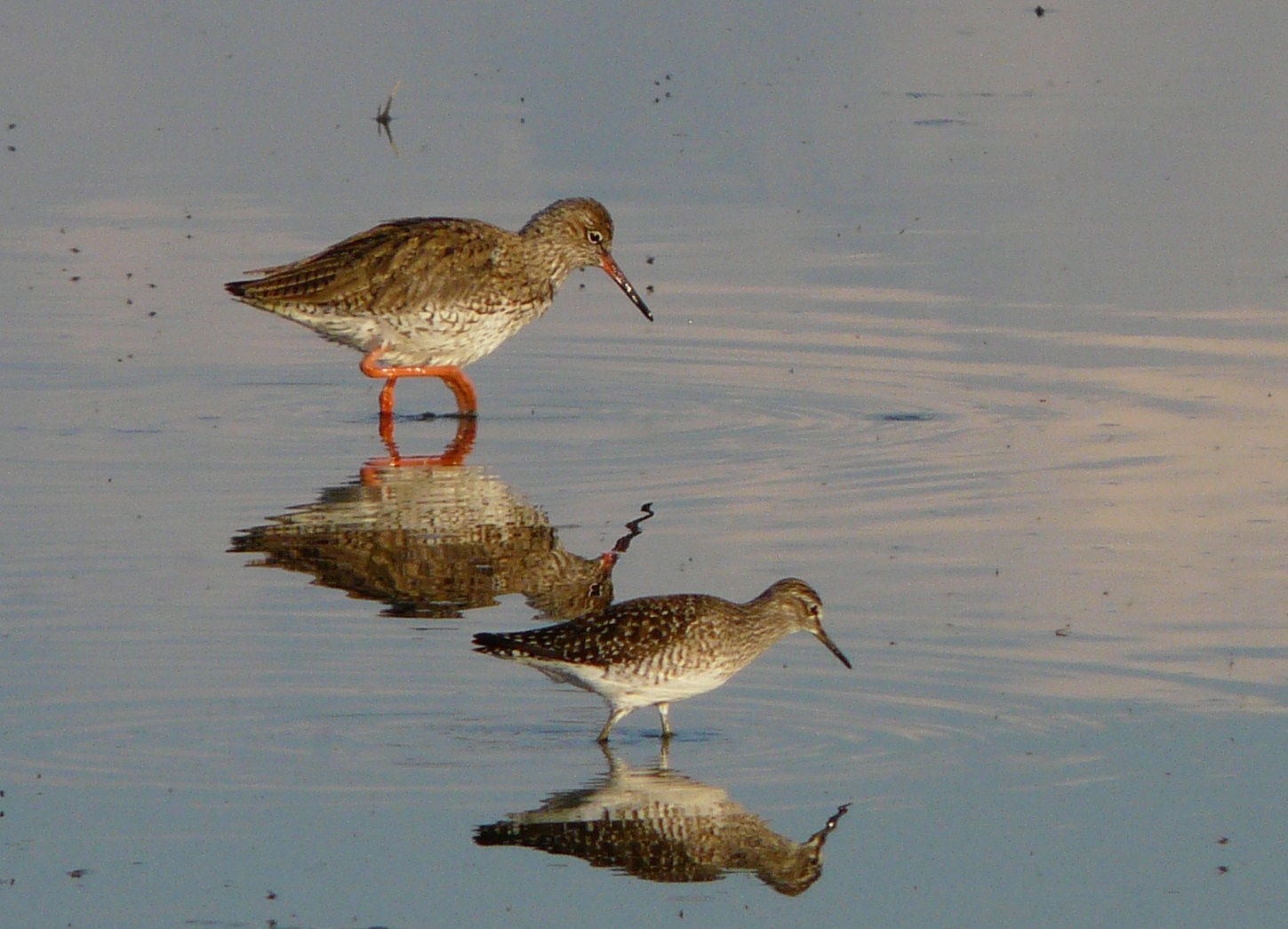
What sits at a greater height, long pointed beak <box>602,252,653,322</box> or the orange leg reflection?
long pointed beak <box>602,252,653,322</box>

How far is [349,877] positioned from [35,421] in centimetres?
795

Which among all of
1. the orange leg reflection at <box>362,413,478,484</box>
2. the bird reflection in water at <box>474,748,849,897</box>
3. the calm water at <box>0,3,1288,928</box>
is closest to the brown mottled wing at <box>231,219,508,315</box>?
the calm water at <box>0,3,1288,928</box>

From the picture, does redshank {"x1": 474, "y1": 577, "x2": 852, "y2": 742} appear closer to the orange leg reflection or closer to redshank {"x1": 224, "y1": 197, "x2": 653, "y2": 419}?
the orange leg reflection

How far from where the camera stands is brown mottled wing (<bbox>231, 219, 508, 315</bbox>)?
17.1 meters

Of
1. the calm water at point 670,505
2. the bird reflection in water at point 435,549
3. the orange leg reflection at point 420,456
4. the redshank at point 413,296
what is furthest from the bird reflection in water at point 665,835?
the redshank at point 413,296

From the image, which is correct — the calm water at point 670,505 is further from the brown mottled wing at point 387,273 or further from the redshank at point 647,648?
the brown mottled wing at point 387,273

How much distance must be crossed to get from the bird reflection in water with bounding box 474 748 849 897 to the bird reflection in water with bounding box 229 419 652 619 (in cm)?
235

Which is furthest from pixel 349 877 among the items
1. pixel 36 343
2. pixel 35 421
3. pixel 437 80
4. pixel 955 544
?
pixel 437 80

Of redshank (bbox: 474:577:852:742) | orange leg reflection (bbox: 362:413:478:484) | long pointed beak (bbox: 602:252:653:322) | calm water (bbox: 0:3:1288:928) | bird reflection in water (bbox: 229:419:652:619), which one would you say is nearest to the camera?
calm water (bbox: 0:3:1288:928)

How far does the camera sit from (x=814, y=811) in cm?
958

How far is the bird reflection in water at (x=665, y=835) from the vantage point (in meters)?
9.08

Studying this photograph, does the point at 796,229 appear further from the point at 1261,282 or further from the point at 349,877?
the point at 349,877

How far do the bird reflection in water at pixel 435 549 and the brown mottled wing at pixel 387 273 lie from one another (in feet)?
8.10

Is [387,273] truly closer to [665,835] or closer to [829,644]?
[829,644]
